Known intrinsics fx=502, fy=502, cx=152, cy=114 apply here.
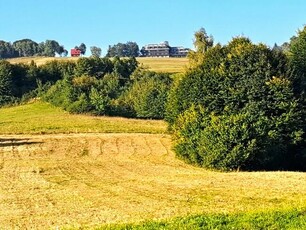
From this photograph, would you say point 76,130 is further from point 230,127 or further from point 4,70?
point 4,70

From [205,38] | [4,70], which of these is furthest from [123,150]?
[4,70]

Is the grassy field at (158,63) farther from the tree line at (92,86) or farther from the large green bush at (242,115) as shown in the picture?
the large green bush at (242,115)

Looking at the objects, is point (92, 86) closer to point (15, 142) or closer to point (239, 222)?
point (15, 142)

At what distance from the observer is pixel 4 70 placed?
343 feet

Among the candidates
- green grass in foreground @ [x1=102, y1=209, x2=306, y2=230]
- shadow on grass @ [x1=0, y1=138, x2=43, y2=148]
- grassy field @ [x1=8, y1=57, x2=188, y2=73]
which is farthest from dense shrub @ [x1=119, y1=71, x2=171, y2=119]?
green grass in foreground @ [x1=102, y1=209, x2=306, y2=230]

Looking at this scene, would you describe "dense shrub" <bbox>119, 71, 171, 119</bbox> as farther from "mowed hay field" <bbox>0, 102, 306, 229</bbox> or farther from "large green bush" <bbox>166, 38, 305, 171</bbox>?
"large green bush" <bbox>166, 38, 305, 171</bbox>

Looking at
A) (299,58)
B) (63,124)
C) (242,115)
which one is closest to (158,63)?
(63,124)

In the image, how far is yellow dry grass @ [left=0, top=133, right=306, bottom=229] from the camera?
60.7 ft

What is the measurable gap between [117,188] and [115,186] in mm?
798

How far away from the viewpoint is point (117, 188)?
26062mm

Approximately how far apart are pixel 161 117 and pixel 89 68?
31.6m

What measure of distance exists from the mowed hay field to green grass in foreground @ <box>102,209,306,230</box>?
1.11 meters

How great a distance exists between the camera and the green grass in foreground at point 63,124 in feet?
206

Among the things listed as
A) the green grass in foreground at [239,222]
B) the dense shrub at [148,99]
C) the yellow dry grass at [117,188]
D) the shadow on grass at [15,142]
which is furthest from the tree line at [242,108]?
the dense shrub at [148,99]
